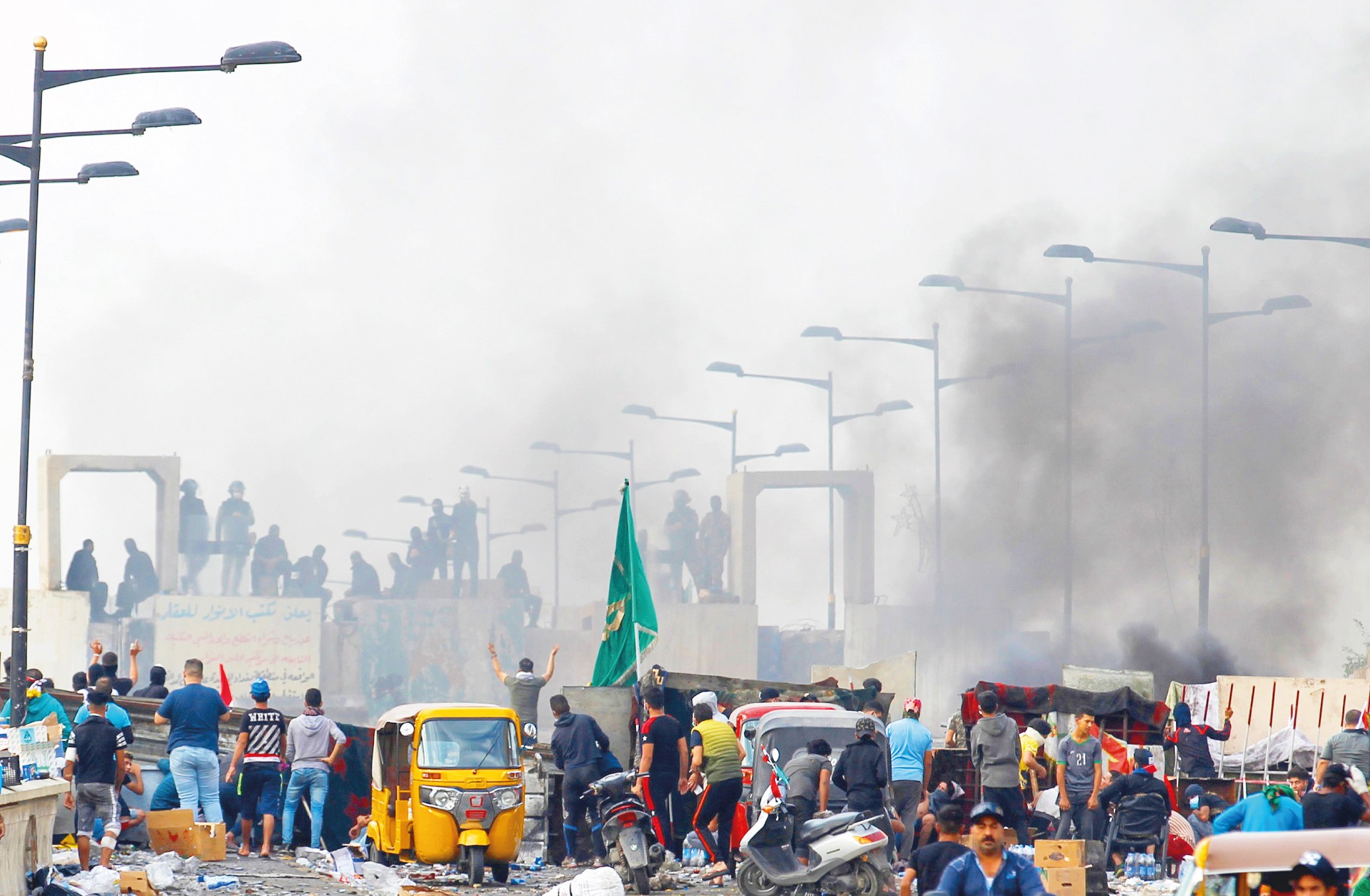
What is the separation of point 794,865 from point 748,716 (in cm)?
244

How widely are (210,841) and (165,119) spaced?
5902 millimetres

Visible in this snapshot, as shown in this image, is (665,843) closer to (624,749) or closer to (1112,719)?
(624,749)

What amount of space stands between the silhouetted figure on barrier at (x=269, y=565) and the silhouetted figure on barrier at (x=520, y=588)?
5.71 meters

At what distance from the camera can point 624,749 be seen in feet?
48.3

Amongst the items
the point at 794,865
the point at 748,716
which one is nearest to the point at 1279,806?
the point at 794,865

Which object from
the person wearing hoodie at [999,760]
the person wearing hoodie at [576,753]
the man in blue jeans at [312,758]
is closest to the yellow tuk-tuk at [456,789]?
the person wearing hoodie at [576,753]

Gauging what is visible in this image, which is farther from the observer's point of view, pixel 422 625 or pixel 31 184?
pixel 422 625

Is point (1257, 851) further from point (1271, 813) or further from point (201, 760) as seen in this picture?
point (201, 760)

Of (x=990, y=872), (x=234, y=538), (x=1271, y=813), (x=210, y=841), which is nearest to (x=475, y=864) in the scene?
(x=210, y=841)

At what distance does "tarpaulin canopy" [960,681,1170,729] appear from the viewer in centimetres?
1603

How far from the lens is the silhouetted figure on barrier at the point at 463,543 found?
46438mm

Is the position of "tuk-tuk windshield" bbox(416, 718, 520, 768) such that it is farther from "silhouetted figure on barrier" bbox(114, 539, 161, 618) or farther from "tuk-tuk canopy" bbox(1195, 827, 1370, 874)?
"silhouetted figure on barrier" bbox(114, 539, 161, 618)

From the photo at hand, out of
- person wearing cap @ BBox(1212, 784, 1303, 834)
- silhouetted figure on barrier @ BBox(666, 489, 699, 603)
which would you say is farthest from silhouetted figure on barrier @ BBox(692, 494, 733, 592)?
person wearing cap @ BBox(1212, 784, 1303, 834)

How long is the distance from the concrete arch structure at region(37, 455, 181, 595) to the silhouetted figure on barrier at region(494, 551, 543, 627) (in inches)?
359
